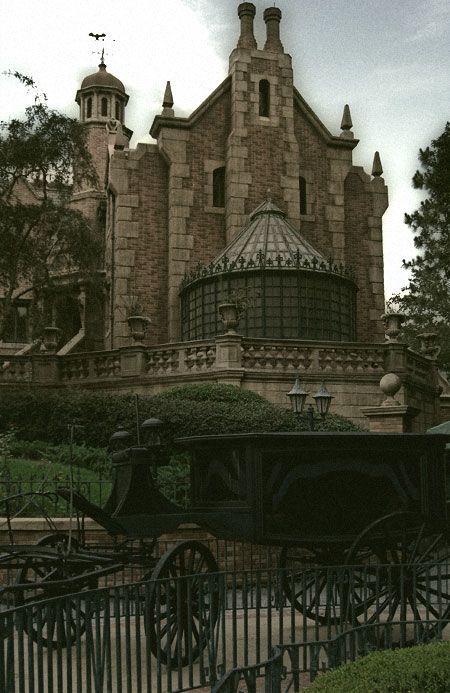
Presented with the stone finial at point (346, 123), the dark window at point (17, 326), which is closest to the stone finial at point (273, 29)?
the stone finial at point (346, 123)

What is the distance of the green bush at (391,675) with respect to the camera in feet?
14.2

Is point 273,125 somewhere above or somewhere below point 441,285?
above

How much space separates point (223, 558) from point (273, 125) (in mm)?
24080

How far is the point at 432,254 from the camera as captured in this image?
116 feet

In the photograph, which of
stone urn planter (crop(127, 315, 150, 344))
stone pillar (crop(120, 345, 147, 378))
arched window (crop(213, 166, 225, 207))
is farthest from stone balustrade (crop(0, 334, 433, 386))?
arched window (crop(213, 166, 225, 207))

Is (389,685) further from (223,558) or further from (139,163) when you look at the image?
(139,163)

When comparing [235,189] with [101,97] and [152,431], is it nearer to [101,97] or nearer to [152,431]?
[152,431]

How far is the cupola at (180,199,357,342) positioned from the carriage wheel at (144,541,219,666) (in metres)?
19.0

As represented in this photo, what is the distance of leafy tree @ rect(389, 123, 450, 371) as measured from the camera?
997 inches

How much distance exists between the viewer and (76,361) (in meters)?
24.0

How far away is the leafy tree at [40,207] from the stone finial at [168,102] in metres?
7.18

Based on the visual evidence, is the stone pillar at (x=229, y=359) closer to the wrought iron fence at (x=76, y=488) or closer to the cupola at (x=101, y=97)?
the wrought iron fence at (x=76, y=488)

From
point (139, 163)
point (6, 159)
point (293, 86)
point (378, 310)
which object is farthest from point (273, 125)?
point (6, 159)

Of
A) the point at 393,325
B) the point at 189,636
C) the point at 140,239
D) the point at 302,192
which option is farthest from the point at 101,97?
the point at 189,636
